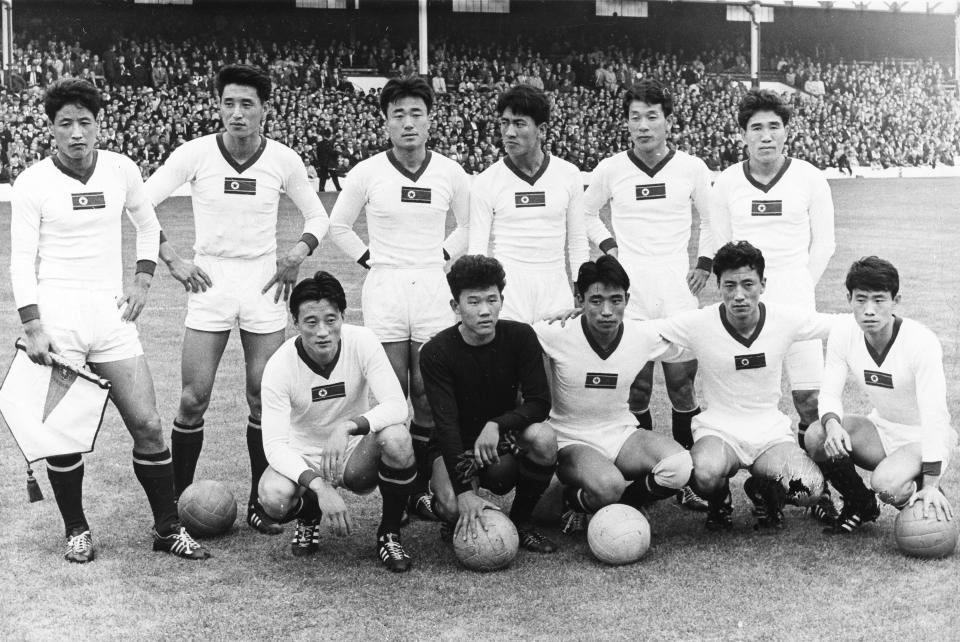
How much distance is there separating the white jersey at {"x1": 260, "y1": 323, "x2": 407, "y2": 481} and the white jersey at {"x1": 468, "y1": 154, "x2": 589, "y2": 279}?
3.63 ft

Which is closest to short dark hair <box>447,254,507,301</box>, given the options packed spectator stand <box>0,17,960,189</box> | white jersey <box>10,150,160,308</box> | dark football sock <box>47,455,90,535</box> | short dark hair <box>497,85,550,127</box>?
short dark hair <box>497,85,550,127</box>

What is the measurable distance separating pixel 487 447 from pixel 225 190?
75.7 inches

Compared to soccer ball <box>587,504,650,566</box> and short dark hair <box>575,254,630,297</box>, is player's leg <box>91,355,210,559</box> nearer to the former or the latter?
soccer ball <box>587,504,650,566</box>

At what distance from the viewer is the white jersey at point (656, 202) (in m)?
6.15

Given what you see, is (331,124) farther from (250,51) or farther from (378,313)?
(378,313)

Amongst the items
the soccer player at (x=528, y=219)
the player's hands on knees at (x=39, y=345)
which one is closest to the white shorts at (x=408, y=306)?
the soccer player at (x=528, y=219)

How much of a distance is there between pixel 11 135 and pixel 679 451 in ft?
82.3

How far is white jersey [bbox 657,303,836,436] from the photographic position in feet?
17.7

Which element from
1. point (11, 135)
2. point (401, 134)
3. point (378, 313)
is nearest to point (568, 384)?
point (378, 313)

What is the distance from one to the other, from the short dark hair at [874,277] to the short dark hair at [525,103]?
5.74 feet

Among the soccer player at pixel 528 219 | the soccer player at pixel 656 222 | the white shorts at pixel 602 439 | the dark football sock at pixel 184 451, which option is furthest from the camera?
the soccer player at pixel 656 222

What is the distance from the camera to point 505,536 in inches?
188

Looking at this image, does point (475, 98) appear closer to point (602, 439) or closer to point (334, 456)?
point (602, 439)

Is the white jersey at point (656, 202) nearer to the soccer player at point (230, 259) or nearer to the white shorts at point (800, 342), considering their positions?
the white shorts at point (800, 342)
